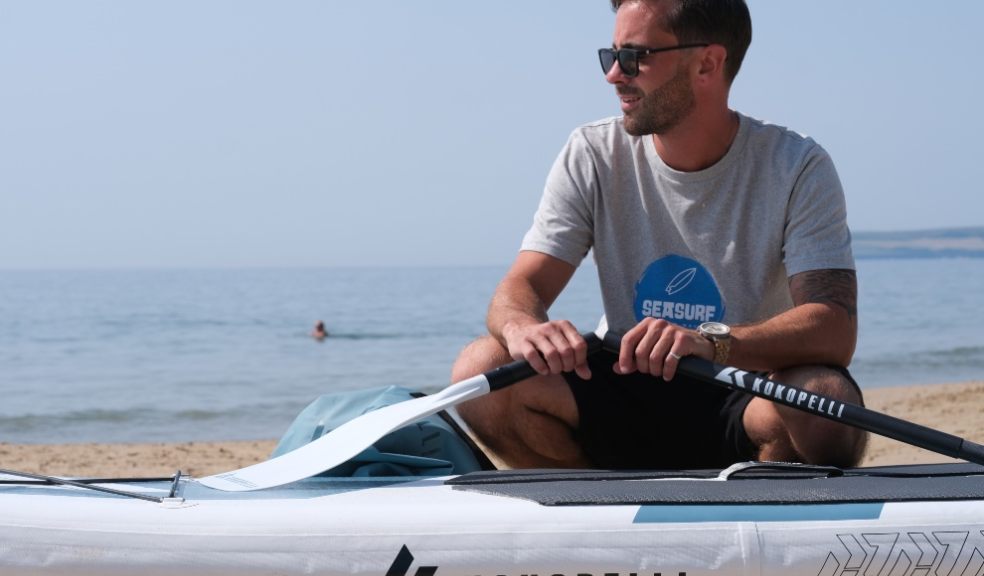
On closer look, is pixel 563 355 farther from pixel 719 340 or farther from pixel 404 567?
pixel 404 567

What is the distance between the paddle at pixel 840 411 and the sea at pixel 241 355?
6.72 meters

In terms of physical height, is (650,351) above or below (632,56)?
below

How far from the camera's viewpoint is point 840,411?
2541mm

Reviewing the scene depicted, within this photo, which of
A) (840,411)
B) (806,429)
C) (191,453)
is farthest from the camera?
(191,453)

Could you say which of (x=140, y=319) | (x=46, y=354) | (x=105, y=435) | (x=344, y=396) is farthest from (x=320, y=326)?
(x=344, y=396)

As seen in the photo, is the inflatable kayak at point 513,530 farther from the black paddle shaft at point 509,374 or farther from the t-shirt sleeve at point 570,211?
the t-shirt sleeve at point 570,211

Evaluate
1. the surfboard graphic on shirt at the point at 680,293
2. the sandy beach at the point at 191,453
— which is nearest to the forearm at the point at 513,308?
the surfboard graphic on shirt at the point at 680,293

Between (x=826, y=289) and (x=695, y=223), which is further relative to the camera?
(x=695, y=223)

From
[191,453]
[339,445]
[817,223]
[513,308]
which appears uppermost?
[191,453]

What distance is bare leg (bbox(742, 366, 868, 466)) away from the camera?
277 centimetres

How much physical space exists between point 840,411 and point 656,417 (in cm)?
61

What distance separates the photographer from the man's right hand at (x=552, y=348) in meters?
2.70

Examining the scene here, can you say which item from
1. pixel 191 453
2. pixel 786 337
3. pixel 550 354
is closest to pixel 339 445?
pixel 550 354

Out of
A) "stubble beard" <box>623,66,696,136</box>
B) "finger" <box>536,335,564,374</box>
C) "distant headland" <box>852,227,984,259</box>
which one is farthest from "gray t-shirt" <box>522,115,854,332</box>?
"distant headland" <box>852,227,984,259</box>
